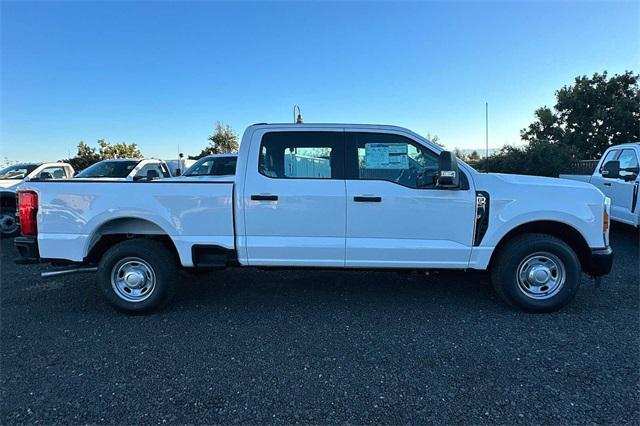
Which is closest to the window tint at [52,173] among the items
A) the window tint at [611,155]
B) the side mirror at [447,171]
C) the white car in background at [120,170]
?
the white car in background at [120,170]

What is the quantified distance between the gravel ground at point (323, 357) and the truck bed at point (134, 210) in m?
0.82

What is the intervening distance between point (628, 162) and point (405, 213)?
580 cm

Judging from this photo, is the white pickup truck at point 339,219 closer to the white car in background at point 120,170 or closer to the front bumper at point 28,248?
the front bumper at point 28,248

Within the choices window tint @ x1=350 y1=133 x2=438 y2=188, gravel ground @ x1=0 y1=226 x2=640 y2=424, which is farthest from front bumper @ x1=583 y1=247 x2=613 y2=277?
window tint @ x1=350 y1=133 x2=438 y2=188

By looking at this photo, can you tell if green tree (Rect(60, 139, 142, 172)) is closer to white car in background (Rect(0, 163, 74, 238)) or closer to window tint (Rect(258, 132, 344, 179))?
white car in background (Rect(0, 163, 74, 238))

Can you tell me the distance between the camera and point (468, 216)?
383 centimetres

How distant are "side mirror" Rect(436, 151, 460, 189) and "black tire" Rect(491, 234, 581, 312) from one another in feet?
3.06

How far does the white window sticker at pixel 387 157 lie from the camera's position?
3.99 meters

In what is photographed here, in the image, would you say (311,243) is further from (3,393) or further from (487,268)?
(3,393)

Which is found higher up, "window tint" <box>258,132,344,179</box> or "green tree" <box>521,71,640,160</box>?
"green tree" <box>521,71,640,160</box>

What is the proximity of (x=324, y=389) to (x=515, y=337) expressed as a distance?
1.90 meters

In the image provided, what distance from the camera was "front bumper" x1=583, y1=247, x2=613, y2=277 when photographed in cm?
383

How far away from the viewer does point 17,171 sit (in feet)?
34.2

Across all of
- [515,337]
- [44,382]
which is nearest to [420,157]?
[515,337]
